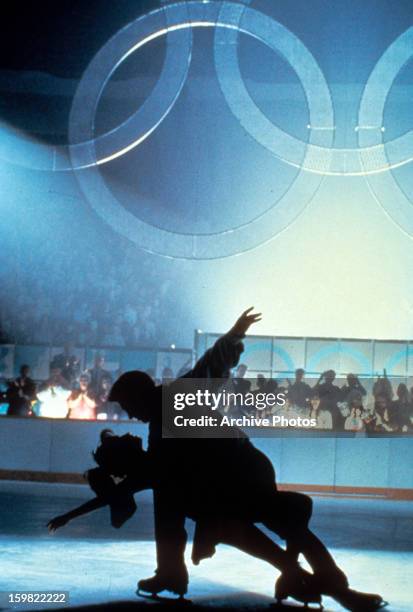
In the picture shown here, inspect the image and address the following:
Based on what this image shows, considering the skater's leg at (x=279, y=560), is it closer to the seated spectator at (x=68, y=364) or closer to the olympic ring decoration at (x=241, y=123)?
the seated spectator at (x=68, y=364)

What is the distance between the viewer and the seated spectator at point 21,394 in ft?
29.8

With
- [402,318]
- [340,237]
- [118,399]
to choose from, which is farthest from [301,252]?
[118,399]

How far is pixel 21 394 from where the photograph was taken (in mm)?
9156

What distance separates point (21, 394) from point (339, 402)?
123 inches

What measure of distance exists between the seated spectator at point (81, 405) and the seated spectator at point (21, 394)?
384mm

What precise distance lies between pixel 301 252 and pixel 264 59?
228 cm

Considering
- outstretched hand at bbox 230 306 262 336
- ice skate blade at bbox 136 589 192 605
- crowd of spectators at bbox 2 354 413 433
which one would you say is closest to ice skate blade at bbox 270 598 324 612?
ice skate blade at bbox 136 589 192 605

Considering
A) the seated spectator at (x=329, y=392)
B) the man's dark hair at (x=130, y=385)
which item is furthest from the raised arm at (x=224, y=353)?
the seated spectator at (x=329, y=392)

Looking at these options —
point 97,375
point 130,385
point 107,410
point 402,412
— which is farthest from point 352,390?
point 130,385

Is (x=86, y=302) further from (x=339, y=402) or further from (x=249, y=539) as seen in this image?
(x=249, y=539)

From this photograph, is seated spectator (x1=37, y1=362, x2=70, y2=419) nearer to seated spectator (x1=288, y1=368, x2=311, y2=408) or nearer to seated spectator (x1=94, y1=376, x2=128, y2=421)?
seated spectator (x1=94, y1=376, x2=128, y2=421)

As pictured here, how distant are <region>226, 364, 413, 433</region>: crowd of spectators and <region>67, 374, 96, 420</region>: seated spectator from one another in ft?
4.88

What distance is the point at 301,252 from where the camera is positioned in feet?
36.3

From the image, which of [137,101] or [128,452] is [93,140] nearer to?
[137,101]
